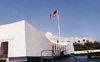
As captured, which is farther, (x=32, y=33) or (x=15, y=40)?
(x=32, y=33)

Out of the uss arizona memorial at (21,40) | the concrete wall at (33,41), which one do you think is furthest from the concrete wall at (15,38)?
the concrete wall at (33,41)

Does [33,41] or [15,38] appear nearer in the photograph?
[15,38]

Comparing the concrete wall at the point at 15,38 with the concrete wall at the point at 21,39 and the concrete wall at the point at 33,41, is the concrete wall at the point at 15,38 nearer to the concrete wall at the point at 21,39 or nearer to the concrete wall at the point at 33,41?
the concrete wall at the point at 21,39

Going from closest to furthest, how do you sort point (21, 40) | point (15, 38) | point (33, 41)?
1. point (21, 40)
2. point (15, 38)
3. point (33, 41)

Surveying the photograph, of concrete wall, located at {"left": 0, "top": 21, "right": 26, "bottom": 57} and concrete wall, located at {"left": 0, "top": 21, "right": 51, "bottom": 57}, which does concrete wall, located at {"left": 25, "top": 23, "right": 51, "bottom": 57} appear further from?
concrete wall, located at {"left": 0, "top": 21, "right": 26, "bottom": 57}

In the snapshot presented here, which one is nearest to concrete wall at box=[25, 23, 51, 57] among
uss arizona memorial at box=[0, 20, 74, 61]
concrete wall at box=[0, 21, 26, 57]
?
uss arizona memorial at box=[0, 20, 74, 61]

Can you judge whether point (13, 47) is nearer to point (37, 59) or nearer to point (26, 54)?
point (26, 54)

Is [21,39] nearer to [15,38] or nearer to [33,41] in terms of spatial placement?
[15,38]

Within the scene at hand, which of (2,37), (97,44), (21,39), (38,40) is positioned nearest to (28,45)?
(21,39)

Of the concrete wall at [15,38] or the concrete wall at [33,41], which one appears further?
the concrete wall at [33,41]

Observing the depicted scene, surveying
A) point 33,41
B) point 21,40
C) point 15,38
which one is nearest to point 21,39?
point 21,40

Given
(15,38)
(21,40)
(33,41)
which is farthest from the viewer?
A: (33,41)

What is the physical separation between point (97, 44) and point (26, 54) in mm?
69680

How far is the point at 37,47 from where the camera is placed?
22.5 m
